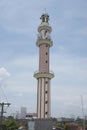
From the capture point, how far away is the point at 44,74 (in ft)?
205

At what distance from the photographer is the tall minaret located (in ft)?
200

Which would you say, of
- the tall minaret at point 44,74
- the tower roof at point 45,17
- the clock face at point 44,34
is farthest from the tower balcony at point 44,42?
the tower roof at point 45,17

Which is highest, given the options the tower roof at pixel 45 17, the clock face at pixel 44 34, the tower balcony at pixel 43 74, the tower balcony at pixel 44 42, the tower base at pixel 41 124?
the tower roof at pixel 45 17

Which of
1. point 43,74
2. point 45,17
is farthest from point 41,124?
point 45,17

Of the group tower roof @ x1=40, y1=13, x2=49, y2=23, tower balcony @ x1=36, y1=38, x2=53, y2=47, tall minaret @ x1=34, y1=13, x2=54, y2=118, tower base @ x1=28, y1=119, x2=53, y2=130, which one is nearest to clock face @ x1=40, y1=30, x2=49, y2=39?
tall minaret @ x1=34, y1=13, x2=54, y2=118

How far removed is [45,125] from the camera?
56.9 m

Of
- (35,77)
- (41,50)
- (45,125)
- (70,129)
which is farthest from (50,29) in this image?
(70,129)

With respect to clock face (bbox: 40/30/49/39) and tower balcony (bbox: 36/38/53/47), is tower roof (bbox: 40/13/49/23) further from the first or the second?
tower balcony (bbox: 36/38/53/47)

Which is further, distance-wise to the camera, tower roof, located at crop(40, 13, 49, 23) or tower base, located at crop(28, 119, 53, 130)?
tower roof, located at crop(40, 13, 49, 23)

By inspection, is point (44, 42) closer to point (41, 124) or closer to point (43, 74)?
point (43, 74)

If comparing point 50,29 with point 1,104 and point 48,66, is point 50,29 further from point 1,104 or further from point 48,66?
point 1,104

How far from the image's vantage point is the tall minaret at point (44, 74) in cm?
6097

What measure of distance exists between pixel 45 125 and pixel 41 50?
18.5 m

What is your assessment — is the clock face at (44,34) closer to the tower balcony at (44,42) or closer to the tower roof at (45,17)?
the tower balcony at (44,42)
